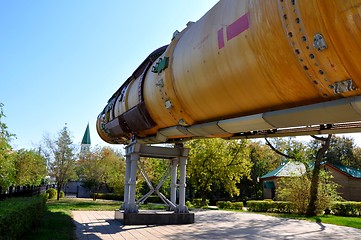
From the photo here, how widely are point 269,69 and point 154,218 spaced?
8.84m

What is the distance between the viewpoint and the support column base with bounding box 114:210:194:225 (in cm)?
1051

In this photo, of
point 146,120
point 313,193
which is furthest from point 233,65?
point 313,193

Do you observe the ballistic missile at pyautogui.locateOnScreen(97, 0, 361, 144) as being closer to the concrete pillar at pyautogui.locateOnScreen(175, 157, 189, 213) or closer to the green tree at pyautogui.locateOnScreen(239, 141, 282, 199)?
the concrete pillar at pyautogui.locateOnScreen(175, 157, 189, 213)

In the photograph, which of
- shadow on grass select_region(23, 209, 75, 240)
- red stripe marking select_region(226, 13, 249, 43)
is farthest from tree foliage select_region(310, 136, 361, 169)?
red stripe marking select_region(226, 13, 249, 43)

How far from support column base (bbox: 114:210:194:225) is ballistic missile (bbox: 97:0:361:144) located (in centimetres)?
634

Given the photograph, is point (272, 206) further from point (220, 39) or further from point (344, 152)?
point (344, 152)

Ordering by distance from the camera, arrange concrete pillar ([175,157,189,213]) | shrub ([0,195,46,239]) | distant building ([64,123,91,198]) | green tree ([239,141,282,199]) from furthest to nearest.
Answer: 1. distant building ([64,123,91,198])
2. green tree ([239,141,282,199])
3. concrete pillar ([175,157,189,213])
4. shrub ([0,195,46,239])

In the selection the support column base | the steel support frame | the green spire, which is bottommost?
the support column base

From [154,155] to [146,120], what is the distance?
4361 mm

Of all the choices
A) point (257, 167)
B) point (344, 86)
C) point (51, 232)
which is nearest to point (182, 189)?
point (51, 232)

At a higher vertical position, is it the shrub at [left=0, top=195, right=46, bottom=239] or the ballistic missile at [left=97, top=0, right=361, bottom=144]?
the ballistic missile at [left=97, top=0, right=361, bottom=144]

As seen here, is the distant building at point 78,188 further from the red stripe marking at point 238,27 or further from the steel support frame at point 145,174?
the red stripe marking at point 238,27

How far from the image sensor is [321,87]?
267cm

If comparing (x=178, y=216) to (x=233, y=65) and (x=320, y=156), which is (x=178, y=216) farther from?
(x=320, y=156)
